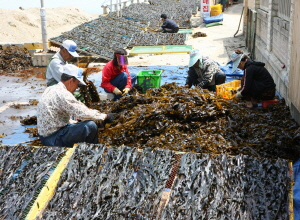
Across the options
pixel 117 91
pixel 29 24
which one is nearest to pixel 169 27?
pixel 117 91

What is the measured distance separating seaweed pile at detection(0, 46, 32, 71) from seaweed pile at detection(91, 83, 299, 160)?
6631 mm

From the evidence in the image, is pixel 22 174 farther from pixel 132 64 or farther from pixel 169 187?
pixel 132 64

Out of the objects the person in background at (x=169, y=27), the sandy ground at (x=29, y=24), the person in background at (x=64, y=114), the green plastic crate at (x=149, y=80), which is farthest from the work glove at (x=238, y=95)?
the sandy ground at (x=29, y=24)

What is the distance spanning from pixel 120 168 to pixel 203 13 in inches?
661

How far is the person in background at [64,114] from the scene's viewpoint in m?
4.01

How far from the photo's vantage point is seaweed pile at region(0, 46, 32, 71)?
11.0m

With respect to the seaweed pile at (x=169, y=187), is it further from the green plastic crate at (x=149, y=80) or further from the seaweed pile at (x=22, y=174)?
the green plastic crate at (x=149, y=80)

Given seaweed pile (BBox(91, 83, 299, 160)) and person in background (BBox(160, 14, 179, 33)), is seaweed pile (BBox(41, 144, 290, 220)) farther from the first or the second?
person in background (BBox(160, 14, 179, 33))

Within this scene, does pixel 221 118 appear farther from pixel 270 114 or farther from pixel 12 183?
pixel 12 183

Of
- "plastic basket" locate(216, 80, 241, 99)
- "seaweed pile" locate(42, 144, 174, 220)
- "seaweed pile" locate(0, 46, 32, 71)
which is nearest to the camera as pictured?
"seaweed pile" locate(42, 144, 174, 220)

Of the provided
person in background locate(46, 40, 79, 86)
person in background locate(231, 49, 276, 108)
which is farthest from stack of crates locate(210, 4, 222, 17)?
person in background locate(46, 40, 79, 86)

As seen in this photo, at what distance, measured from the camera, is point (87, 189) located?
328 centimetres

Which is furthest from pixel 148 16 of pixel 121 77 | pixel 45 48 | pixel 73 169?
pixel 73 169

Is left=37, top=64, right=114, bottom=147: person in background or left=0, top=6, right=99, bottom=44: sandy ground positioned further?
left=0, top=6, right=99, bottom=44: sandy ground
